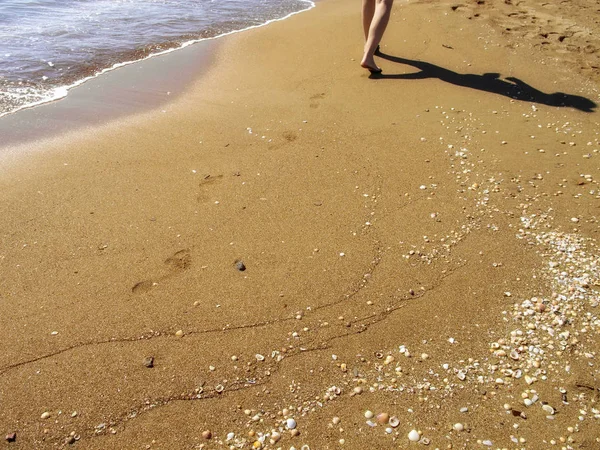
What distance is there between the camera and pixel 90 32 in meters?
6.74

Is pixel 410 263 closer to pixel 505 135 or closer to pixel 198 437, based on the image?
pixel 198 437

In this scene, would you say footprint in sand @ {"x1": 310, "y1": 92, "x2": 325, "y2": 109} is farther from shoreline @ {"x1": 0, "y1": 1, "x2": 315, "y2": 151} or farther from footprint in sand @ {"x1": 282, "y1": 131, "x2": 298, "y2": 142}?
shoreline @ {"x1": 0, "y1": 1, "x2": 315, "y2": 151}

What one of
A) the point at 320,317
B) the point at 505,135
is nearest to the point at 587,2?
the point at 505,135

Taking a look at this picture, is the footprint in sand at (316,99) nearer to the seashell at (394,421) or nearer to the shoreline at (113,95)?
the shoreline at (113,95)

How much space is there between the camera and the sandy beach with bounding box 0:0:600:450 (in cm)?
219

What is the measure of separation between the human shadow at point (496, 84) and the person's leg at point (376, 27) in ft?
0.51

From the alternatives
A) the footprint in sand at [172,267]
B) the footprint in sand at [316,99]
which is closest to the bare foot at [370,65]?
the footprint in sand at [316,99]

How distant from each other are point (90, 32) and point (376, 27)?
13.3 feet

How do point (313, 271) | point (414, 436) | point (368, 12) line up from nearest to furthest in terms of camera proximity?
point (414, 436) < point (313, 271) < point (368, 12)

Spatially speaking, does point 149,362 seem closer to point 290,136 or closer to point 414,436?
point 414,436

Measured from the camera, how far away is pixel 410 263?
2.97 metres

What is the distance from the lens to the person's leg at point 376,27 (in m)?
5.04

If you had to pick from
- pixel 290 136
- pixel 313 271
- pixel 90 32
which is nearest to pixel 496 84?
pixel 290 136

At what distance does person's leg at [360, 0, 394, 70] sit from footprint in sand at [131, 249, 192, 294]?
3.18m
